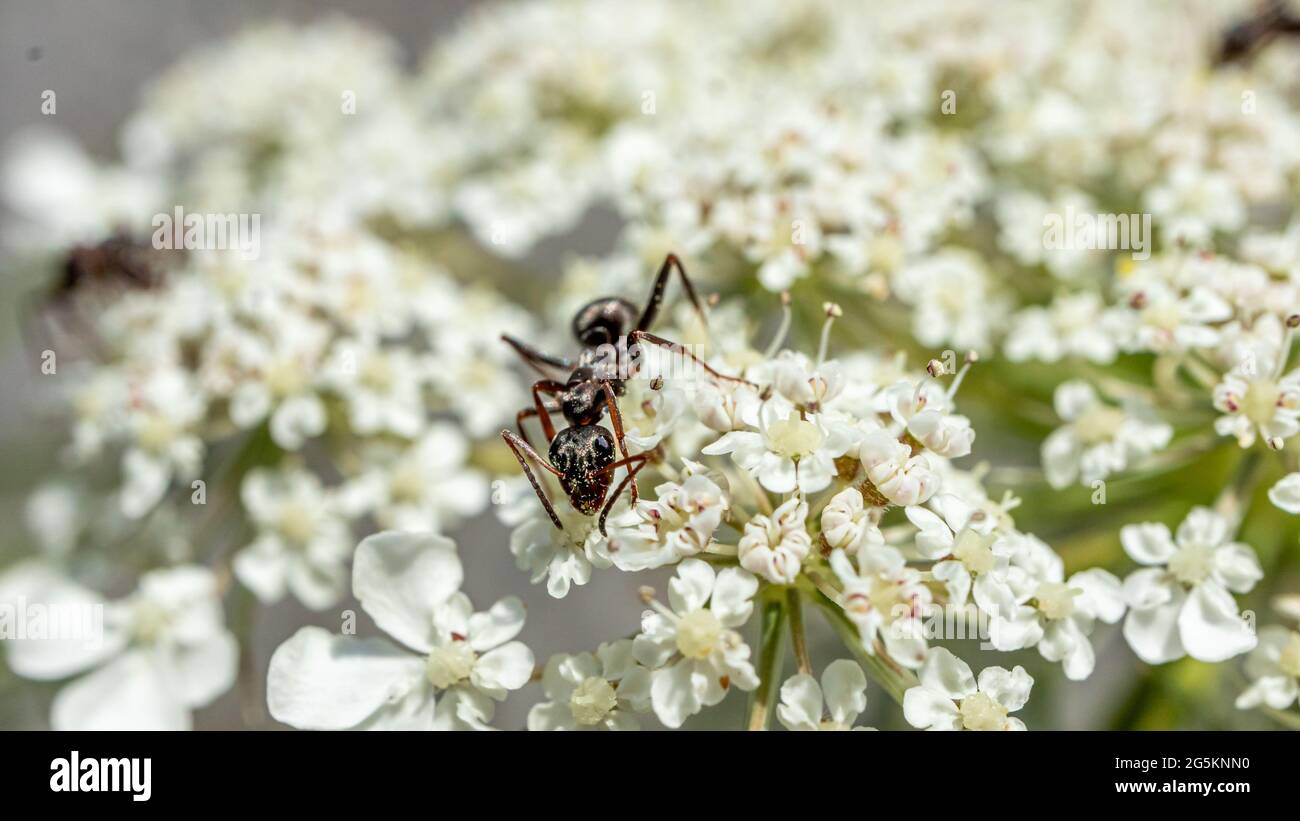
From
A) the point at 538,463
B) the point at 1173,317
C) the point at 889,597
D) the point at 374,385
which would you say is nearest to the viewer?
the point at 889,597

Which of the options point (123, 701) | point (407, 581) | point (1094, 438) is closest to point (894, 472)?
point (1094, 438)

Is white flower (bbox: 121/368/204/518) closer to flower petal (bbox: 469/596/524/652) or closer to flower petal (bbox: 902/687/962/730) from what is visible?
flower petal (bbox: 469/596/524/652)

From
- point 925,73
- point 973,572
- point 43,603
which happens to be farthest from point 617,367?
point 43,603

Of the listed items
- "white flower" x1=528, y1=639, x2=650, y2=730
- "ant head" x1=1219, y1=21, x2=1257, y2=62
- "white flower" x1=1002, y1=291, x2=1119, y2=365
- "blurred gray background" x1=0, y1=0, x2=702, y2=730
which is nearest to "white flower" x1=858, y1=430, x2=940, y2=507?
"white flower" x1=528, y1=639, x2=650, y2=730

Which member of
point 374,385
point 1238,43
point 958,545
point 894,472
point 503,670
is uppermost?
point 1238,43

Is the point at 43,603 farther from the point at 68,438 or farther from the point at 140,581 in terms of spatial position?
the point at 68,438

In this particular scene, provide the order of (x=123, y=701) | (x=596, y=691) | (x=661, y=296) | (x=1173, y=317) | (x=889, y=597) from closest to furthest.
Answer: (x=889, y=597), (x=596, y=691), (x=1173, y=317), (x=661, y=296), (x=123, y=701)

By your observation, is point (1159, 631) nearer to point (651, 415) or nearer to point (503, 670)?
point (651, 415)
